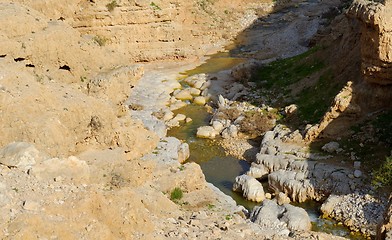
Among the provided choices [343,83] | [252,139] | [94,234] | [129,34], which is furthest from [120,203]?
[129,34]

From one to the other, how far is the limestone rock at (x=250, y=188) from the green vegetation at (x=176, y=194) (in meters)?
4.79

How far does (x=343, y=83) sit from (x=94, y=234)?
20.8 meters

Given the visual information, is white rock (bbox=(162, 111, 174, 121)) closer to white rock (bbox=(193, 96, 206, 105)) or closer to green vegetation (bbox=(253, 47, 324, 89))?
white rock (bbox=(193, 96, 206, 105))

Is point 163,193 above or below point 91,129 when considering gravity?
below

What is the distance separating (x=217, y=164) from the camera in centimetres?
2742

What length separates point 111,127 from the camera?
19.2 meters

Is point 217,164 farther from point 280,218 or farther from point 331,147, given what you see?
point 280,218

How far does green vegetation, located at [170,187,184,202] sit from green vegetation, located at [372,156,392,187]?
8.91 metres

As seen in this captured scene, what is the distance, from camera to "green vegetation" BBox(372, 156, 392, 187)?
2166 cm

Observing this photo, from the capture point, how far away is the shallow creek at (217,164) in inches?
838

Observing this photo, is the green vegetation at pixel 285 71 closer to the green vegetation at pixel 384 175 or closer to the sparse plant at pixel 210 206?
the green vegetation at pixel 384 175

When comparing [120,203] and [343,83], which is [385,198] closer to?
[343,83]

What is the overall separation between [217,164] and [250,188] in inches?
168

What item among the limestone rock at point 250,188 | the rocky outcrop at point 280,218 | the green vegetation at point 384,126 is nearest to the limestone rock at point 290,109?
the green vegetation at point 384,126
